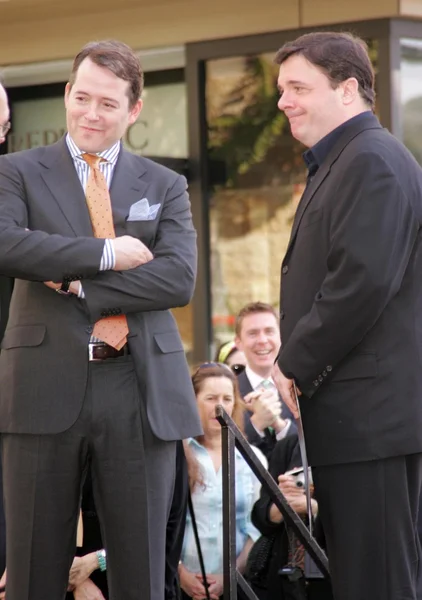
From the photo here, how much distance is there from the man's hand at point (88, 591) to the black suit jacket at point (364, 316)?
6.03ft

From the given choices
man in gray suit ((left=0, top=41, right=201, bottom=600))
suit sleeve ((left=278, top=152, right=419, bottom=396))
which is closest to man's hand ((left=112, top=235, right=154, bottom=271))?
man in gray suit ((left=0, top=41, right=201, bottom=600))

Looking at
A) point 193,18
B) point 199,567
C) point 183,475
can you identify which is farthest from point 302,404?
point 193,18

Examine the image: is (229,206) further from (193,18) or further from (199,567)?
(199,567)

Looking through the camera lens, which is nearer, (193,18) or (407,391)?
(407,391)

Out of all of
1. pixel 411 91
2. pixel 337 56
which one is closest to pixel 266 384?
pixel 337 56

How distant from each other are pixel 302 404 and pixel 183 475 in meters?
1.75

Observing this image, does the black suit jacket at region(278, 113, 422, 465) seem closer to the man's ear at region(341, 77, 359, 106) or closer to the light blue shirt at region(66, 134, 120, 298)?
the man's ear at region(341, 77, 359, 106)

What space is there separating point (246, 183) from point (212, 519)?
4.96 meters

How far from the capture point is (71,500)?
12.0 ft

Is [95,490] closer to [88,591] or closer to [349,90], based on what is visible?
[88,591]

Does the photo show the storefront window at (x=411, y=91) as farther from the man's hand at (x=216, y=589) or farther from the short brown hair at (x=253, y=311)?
the man's hand at (x=216, y=589)

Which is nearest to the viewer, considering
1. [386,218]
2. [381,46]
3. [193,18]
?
[386,218]

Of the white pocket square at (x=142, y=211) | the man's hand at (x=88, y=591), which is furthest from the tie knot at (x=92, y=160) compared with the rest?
the man's hand at (x=88, y=591)

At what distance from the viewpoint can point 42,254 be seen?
11.9 feet
